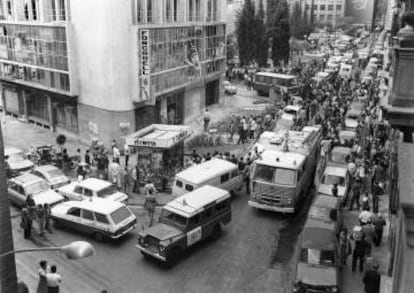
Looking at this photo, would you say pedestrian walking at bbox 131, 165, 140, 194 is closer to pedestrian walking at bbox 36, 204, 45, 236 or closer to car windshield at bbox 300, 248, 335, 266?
pedestrian walking at bbox 36, 204, 45, 236

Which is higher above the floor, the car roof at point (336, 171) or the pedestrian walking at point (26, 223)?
the car roof at point (336, 171)

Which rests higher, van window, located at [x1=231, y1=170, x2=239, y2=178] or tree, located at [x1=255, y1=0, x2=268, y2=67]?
tree, located at [x1=255, y1=0, x2=268, y2=67]

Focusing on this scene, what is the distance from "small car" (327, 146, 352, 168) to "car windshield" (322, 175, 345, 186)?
2.00 m

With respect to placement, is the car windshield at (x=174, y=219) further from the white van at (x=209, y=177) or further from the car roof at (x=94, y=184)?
the car roof at (x=94, y=184)

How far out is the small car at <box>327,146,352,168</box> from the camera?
25.3 m

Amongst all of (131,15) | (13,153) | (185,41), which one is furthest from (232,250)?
(185,41)

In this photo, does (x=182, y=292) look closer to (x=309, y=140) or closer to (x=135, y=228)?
(x=135, y=228)

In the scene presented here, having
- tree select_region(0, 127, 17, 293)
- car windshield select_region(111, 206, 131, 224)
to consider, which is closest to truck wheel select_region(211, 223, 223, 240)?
car windshield select_region(111, 206, 131, 224)

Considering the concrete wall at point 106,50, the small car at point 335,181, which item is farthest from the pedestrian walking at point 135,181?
the small car at point 335,181

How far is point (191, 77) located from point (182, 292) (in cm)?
2510

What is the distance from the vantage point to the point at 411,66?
10727 millimetres

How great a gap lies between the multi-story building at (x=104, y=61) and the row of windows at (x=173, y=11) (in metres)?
0.07

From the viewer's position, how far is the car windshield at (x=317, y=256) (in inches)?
619

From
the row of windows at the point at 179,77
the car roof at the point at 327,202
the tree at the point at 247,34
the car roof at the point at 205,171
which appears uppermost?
the tree at the point at 247,34
